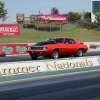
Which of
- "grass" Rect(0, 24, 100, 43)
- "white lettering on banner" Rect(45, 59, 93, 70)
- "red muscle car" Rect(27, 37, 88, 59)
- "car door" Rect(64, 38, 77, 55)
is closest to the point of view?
"white lettering on banner" Rect(45, 59, 93, 70)

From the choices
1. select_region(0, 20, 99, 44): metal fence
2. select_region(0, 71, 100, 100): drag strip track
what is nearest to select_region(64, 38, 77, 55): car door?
select_region(0, 71, 100, 100): drag strip track

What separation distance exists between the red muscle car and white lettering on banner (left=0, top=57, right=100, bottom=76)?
14.7 ft

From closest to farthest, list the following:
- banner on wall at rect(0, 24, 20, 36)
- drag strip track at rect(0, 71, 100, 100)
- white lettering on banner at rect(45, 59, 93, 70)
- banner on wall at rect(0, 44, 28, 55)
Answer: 1. drag strip track at rect(0, 71, 100, 100)
2. white lettering on banner at rect(45, 59, 93, 70)
3. banner on wall at rect(0, 44, 28, 55)
4. banner on wall at rect(0, 24, 20, 36)

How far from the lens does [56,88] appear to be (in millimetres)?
13266

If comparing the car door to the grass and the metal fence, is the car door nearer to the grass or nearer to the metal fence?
the grass

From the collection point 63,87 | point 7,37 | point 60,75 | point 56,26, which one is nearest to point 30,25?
point 56,26

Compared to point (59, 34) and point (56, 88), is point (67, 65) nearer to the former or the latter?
point (56, 88)

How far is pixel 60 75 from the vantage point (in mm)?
17250

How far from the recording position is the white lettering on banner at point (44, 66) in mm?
15097

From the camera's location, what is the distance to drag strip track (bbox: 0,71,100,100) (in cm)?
1150

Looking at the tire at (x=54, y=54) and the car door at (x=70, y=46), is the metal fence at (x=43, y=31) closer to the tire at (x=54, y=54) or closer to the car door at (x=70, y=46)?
the car door at (x=70, y=46)

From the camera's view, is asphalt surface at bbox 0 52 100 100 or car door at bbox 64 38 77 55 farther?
car door at bbox 64 38 77 55

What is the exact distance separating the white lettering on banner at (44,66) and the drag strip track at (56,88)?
1.97ft

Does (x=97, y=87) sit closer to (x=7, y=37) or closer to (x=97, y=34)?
(x=7, y=37)
